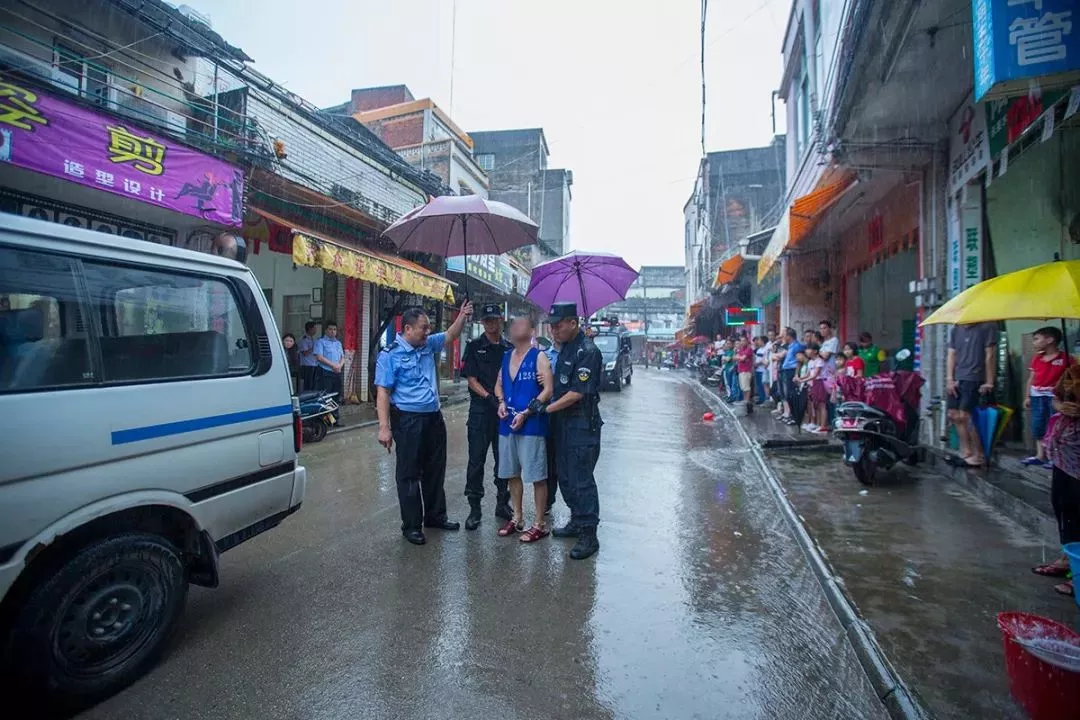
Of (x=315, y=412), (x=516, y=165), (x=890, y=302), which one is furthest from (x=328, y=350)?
(x=516, y=165)

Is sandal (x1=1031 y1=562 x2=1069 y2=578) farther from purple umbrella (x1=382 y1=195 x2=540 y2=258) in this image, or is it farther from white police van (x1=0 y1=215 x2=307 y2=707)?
white police van (x1=0 y1=215 x2=307 y2=707)

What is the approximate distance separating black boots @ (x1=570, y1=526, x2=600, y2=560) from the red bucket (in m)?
2.38

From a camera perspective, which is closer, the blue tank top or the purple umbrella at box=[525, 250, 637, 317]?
the blue tank top

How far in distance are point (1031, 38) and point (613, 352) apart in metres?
15.2

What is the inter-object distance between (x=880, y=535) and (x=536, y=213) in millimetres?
35985

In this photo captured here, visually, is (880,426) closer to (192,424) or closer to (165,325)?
(192,424)

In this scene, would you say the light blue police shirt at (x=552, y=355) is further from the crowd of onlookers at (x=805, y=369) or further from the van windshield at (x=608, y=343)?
the van windshield at (x=608, y=343)

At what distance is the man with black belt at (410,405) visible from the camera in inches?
169

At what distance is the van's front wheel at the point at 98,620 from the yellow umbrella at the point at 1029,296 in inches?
195

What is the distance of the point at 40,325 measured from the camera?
234 cm

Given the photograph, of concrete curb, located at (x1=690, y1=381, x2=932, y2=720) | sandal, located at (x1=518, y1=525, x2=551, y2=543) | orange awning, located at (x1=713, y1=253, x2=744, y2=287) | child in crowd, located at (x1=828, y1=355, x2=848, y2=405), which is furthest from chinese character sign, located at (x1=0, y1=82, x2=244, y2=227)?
orange awning, located at (x1=713, y1=253, x2=744, y2=287)

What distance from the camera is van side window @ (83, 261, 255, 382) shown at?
2.58 m

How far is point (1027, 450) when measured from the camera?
6340 mm

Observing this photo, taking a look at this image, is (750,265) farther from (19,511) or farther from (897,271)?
(19,511)
